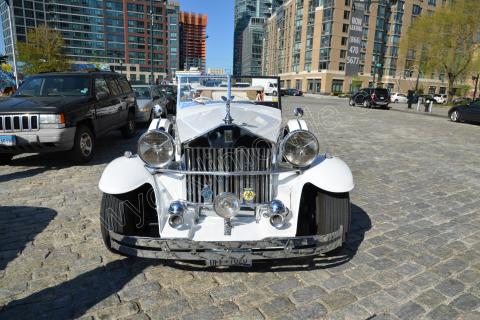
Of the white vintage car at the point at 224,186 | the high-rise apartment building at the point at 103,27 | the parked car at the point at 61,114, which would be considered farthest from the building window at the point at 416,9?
the white vintage car at the point at 224,186

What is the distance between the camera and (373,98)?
2602cm

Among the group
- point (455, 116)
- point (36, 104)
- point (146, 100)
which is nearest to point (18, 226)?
point (36, 104)

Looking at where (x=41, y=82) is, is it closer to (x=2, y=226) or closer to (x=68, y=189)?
(x=68, y=189)

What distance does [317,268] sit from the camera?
315 cm

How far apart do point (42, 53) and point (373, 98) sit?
35535mm

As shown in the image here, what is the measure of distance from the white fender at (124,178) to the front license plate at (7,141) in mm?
3946

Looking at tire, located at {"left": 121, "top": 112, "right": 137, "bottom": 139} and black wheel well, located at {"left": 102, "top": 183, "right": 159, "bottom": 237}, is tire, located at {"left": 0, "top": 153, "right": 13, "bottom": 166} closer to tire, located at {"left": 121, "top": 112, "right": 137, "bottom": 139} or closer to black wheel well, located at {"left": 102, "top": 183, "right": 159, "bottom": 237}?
tire, located at {"left": 121, "top": 112, "right": 137, "bottom": 139}

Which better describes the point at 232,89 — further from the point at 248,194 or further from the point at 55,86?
the point at 55,86

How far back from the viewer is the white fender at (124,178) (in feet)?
9.82

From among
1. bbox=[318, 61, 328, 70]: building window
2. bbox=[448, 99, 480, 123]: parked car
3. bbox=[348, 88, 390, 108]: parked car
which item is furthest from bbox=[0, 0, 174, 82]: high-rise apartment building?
bbox=[448, 99, 480, 123]: parked car

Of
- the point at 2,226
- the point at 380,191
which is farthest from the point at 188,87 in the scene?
the point at 380,191

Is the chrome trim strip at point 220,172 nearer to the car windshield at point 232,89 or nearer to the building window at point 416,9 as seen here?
the car windshield at point 232,89

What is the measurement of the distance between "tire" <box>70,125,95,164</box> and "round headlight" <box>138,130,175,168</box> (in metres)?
4.18

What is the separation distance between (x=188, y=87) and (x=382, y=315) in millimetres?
3785
